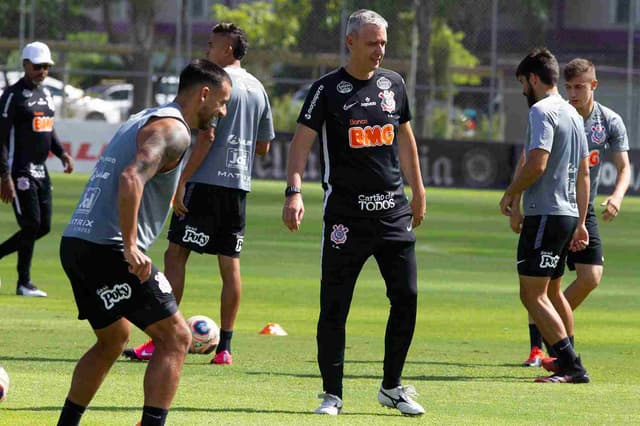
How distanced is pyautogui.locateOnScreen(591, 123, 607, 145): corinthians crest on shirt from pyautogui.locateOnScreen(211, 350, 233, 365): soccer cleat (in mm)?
3095

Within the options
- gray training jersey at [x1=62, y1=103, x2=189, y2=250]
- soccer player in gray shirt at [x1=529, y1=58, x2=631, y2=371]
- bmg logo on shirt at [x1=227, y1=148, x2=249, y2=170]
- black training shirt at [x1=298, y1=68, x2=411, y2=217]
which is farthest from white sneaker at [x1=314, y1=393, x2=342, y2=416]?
soccer player in gray shirt at [x1=529, y1=58, x2=631, y2=371]

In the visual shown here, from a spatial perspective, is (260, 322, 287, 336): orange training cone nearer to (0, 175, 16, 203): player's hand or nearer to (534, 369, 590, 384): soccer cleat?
(534, 369, 590, 384): soccer cleat

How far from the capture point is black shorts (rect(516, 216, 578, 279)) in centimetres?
1007

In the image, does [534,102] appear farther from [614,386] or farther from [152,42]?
[152,42]

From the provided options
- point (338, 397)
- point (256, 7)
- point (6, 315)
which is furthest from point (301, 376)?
point (256, 7)

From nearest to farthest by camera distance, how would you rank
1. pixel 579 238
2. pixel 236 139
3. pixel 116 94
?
1. pixel 579 238
2. pixel 236 139
3. pixel 116 94

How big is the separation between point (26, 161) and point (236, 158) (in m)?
4.69

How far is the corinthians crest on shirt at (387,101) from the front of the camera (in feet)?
29.0

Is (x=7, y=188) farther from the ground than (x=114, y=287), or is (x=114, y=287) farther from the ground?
(x=114, y=287)

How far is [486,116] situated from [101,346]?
31.9m

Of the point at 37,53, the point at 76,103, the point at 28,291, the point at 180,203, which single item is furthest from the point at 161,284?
the point at 76,103

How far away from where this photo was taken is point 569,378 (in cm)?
1006

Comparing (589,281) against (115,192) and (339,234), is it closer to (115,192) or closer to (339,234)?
(339,234)

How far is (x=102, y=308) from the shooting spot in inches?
291
